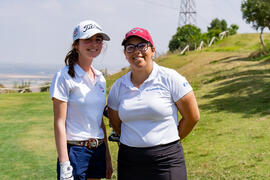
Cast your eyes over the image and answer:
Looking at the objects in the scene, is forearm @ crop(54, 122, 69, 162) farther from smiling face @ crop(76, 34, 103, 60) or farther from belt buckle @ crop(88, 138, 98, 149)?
smiling face @ crop(76, 34, 103, 60)

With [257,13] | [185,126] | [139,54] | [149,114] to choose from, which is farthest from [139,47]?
[257,13]

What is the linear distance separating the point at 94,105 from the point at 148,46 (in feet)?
2.18

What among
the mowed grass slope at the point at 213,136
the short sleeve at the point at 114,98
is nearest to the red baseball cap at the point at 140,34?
the short sleeve at the point at 114,98

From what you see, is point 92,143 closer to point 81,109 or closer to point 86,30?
point 81,109

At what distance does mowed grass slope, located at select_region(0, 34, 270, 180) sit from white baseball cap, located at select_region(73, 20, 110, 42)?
376 centimetres

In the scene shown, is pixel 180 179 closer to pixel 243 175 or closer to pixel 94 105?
pixel 94 105

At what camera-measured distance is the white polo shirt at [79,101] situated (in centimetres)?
309

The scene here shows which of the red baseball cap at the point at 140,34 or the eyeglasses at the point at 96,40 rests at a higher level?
the red baseball cap at the point at 140,34

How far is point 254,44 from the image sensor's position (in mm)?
35719

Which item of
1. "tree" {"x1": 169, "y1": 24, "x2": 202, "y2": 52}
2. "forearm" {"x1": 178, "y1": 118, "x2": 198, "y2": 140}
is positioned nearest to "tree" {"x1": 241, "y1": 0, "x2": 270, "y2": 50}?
"forearm" {"x1": 178, "y1": 118, "x2": 198, "y2": 140}

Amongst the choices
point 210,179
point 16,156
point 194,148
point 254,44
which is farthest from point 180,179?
point 254,44

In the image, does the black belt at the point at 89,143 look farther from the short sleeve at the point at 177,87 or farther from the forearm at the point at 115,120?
the short sleeve at the point at 177,87

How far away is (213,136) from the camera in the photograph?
8508 millimetres

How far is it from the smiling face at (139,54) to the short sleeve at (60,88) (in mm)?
556
